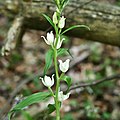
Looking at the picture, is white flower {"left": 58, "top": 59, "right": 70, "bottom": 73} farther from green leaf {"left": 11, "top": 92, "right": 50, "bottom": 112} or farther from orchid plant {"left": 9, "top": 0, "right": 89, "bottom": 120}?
green leaf {"left": 11, "top": 92, "right": 50, "bottom": 112}

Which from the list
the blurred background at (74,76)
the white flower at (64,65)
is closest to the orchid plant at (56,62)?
the white flower at (64,65)

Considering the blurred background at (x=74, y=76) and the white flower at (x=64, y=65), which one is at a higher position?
the white flower at (x=64, y=65)

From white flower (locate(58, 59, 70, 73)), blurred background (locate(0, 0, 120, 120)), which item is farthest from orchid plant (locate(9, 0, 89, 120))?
blurred background (locate(0, 0, 120, 120))

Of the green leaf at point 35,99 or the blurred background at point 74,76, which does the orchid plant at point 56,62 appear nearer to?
the green leaf at point 35,99

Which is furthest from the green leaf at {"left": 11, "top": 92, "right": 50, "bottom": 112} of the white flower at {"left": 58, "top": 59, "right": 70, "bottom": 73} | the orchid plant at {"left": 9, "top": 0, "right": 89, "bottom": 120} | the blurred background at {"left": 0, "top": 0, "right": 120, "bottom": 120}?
the blurred background at {"left": 0, "top": 0, "right": 120, "bottom": 120}

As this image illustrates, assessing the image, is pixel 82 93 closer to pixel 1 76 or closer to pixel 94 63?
pixel 94 63

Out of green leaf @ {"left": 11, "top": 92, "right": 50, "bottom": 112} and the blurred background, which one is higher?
green leaf @ {"left": 11, "top": 92, "right": 50, "bottom": 112}

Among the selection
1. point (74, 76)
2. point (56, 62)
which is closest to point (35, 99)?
point (56, 62)

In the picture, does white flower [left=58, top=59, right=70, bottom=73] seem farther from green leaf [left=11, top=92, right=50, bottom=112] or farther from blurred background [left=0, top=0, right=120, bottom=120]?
blurred background [left=0, top=0, right=120, bottom=120]

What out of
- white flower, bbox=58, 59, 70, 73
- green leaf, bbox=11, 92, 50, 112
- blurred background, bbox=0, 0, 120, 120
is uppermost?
white flower, bbox=58, 59, 70, 73

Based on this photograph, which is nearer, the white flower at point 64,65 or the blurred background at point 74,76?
the white flower at point 64,65

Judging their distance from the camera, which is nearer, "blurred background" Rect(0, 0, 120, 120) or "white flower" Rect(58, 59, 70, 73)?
"white flower" Rect(58, 59, 70, 73)
